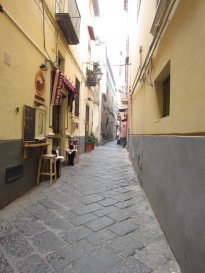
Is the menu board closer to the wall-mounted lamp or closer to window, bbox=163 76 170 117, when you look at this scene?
the wall-mounted lamp

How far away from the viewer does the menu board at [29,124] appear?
14.4 ft

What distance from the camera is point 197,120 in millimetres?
1874

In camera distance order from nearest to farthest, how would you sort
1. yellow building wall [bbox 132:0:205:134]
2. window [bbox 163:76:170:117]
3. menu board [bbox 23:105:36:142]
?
yellow building wall [bbox 132:0:205:134]
window [bbox 163:76:170:117]
menu board [bbox 23:105:36:142]

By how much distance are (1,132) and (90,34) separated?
1124cm

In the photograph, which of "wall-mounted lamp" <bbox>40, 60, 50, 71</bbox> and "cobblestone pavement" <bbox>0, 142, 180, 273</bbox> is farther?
"wall-mounted lamp" <bbox>40, 60, 50, 71</bbox>

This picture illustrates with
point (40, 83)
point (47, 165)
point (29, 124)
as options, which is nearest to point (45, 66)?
point (40, 83)

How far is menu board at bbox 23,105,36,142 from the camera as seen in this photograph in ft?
14.4

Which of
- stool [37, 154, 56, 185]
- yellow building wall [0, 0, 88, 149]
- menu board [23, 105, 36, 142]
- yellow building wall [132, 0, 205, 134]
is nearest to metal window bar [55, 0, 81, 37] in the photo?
yellow building wall [0, 0, 88, 149]

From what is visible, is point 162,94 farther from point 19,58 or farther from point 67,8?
point 67,8

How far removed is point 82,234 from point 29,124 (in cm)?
248

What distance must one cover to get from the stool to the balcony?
360 cm

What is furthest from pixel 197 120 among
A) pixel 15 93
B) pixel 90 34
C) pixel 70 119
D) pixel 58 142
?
pixel 90 34

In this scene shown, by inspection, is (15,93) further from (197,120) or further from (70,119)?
(70,119)

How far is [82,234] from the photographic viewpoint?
2834 mm
